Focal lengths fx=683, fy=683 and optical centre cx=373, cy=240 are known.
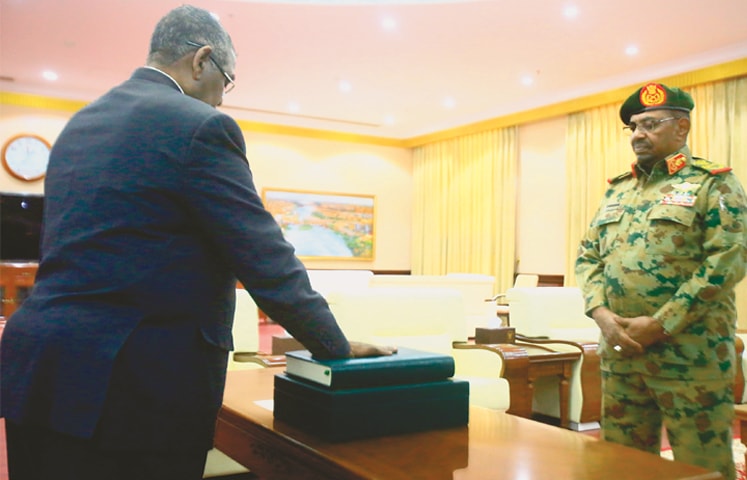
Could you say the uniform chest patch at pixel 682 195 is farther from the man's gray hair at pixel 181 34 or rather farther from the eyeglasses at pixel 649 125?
the man's gray hair at pixel 181 34

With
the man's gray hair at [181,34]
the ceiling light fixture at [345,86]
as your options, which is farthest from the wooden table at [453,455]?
the ceiling light fixture at [345,86]

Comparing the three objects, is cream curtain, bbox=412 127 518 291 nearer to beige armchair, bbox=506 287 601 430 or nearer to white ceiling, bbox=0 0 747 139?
white ceiling, bbox=0 0 747 139

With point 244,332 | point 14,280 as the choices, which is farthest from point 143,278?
point 14,280

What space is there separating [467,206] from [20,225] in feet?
23.2

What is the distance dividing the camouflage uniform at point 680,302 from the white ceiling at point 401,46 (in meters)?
4.89

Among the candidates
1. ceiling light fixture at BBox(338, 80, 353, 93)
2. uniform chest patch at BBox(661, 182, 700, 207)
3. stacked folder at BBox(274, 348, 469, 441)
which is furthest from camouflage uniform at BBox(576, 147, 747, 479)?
ceiling light fixture at BBox(338, 80, 353, 93)

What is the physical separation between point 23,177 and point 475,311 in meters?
7.45

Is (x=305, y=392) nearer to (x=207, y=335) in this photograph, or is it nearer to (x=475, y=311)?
(x=207, y=335)

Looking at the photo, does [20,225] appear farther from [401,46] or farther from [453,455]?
[453,455]

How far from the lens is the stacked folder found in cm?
131

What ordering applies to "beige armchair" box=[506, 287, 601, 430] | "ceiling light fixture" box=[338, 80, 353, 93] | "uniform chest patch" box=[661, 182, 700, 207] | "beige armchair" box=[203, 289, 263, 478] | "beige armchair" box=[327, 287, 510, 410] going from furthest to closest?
"ceiling light fixture" box=[338, 80, 353, 93], "beige armchair" box=[506, 287, 601, 430], "beige armchair" box=[327, 287, 510, 410], "beige armchair" box=[203, 289, 263, 478], "uniform chest patch" box=[661, 182, 700, 207]

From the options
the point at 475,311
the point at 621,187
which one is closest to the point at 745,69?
the point at 475,311

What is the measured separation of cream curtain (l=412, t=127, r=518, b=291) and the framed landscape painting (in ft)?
3.30

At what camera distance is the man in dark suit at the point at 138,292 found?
43.3 inches
